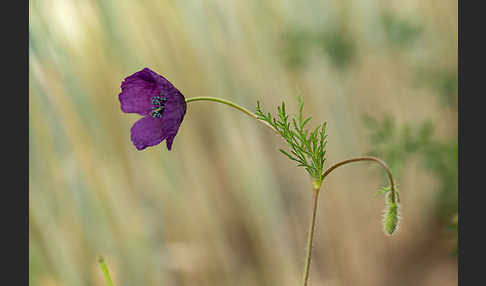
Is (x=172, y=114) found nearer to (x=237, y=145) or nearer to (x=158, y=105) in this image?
(x=158, y=105)

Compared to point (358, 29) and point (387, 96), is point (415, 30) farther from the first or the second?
point (387, 96)

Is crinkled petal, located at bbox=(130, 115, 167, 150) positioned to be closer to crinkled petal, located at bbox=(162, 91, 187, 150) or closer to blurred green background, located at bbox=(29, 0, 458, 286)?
crinkled petal, located at bbox=(162, 91, 187, 150)

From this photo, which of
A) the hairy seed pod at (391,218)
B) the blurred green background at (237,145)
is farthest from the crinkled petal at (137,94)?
the blurred green background at (237,145)

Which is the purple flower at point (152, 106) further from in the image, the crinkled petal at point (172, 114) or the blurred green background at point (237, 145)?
the blurred green background at point (237, 145)

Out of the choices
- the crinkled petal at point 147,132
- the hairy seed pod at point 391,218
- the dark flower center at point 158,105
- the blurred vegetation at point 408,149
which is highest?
the dark flower center at point 158,105

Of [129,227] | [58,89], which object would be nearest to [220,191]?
[129,227]

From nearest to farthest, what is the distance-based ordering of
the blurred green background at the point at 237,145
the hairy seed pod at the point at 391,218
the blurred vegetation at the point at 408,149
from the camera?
the hairy seed pod at the point at 391,218 < the blurred vegetation at the point at 408,149 < the blurred green background at the point at 237,145
